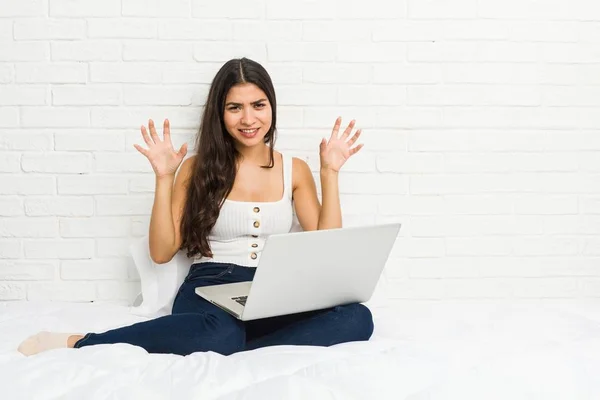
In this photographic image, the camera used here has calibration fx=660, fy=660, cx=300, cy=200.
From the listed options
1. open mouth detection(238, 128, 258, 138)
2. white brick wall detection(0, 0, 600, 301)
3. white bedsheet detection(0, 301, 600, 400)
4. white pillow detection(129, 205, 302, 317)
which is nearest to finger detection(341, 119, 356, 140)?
white brick wall detection(0, 0, 600, 301)

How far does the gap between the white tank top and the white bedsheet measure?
0.55m

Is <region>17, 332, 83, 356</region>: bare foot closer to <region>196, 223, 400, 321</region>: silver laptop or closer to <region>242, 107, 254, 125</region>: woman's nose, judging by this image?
<region>196, 223, 400, 321</region>: silver laptop

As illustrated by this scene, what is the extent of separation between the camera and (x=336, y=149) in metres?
2.11

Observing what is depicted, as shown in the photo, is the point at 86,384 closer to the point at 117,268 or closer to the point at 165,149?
the point at 165,149

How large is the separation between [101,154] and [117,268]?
Answer: 1.29 ft

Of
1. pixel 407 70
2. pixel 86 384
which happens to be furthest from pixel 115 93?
pixel 86 384

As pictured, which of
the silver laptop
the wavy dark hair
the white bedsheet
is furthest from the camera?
the wavy dark hair

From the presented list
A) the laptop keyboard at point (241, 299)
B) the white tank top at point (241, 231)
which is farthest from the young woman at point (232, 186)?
the laptop keyboard at point (241, 299)

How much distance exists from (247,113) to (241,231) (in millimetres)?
364

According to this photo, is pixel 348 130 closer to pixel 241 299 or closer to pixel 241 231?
pixel 241 231

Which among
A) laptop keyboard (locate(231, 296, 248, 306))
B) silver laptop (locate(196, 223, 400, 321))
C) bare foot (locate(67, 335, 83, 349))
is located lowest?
bare foot (locate(67, 335, 83, 349))

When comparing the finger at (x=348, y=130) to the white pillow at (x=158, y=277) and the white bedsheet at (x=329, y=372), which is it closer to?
the white pillow at (x=158, y=277)

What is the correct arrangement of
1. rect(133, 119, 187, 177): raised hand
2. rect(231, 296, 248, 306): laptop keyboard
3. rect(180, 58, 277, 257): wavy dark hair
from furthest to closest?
rect(180, 58, 277, 257): wavy dark hair < rect(133, 119, 187, 177): raised hand < rect(231, 296, 248, 306): laptop keyboard

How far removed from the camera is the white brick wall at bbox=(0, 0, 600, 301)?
7.17ft
